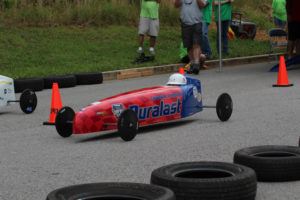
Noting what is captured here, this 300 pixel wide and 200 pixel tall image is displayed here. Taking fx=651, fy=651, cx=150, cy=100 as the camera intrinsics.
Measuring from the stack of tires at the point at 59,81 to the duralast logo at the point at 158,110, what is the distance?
215 inches

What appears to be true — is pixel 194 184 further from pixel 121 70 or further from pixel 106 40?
pixel 106 40

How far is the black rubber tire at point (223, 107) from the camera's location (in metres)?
8.31

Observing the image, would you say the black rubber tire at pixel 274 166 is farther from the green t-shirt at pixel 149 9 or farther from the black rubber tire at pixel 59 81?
the green t-shirt at pixel 149 9

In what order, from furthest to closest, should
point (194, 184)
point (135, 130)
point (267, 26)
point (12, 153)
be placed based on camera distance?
point (267, 26) < point (135, 130) < point (12, 153) < point (194, 184)

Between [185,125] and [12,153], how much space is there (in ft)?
8.29

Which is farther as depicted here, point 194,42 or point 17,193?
point 194,42

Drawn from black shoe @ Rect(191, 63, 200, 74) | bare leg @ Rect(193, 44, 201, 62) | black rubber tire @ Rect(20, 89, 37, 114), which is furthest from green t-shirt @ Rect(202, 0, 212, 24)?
black rubber tire @ Rect(20, 89, 37, 114)

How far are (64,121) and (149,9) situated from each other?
11.0 m

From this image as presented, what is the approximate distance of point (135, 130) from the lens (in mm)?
7148

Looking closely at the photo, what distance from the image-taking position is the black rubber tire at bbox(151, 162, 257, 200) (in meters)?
4.27

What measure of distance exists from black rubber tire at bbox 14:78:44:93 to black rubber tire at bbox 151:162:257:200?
8.54m

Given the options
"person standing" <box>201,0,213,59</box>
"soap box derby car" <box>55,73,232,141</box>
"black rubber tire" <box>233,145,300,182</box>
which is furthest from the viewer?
"person standing" <box>201,0,213,59</box>

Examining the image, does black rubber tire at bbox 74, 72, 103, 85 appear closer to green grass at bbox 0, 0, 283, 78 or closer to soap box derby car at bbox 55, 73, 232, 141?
green grass at bbox 0, 0, 283, 78

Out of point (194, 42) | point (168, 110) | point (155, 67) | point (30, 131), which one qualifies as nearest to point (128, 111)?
point (168, 110)
